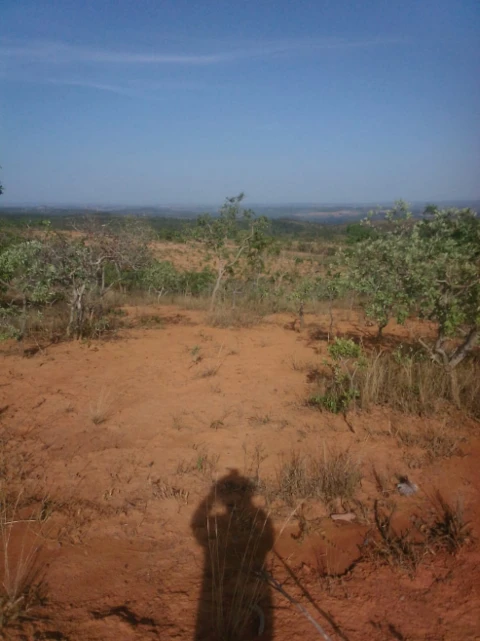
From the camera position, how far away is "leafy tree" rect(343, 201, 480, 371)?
168 inches

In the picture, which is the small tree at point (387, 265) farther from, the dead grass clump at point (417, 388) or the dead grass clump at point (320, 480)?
the dead grass clump at point (320, 480)

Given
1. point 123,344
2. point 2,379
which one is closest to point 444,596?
point 2,379

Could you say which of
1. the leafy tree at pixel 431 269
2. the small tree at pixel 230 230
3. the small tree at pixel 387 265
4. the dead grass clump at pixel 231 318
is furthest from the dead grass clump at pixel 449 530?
the small tree at pixel 230 230

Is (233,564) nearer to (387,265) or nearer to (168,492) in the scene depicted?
(168,492)

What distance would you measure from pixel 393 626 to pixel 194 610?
1063 millimetres

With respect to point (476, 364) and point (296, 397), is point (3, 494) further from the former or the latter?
point (476, 364)

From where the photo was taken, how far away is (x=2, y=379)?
206 inches

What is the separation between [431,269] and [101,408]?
13.0 ft

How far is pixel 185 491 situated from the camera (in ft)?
10.4

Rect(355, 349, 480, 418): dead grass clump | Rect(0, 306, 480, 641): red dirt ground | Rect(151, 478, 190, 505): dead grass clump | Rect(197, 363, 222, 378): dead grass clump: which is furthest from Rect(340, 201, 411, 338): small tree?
Rect(151, 478, 190, 505): dead grass clump

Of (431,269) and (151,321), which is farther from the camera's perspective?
(151,321)

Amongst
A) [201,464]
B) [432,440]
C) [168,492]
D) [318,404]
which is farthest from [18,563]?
[432,440]

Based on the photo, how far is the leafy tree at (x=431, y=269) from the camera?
14.0ft

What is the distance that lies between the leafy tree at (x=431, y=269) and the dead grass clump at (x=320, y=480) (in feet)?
6.86
